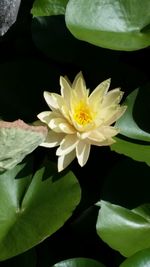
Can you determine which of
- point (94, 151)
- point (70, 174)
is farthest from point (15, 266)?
point (94, 151)

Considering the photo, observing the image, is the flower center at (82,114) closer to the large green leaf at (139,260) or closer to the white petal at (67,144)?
the white petal at (67,144)

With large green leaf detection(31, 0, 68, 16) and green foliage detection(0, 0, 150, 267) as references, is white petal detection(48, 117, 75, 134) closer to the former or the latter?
green foliage detection(0, 0, 150, 267)

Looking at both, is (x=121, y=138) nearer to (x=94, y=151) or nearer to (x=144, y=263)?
(x=94, y=151)

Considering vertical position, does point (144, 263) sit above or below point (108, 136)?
below

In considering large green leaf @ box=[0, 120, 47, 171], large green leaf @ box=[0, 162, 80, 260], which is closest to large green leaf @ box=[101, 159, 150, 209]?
large green leaf @ box=[0, 162, 80, 260]

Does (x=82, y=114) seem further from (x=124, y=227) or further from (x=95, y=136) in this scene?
(x=124, y=227)

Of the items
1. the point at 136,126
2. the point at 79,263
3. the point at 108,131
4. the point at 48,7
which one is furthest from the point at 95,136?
the point at 48,7
